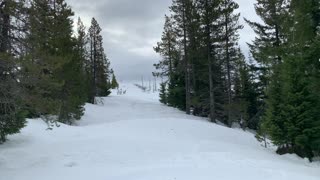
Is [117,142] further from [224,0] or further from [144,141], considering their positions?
[224,0]

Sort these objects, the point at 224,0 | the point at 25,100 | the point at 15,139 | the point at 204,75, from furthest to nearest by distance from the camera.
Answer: the point at 204,75 < the point at 224,0 < the point at 15,139 < the point at 25,100

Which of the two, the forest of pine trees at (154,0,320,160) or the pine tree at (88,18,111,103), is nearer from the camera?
the forest of pine trees at (154,0,320,160)

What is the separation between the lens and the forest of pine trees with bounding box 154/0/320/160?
17500mm

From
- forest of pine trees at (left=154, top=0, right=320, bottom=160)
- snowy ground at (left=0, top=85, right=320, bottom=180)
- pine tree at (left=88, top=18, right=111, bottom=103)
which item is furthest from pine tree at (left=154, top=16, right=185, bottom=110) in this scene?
snowy ground at (left=0, top=85, right=320, bottom=180)

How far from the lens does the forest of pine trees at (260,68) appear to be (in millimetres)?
17500

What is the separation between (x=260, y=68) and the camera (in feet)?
103

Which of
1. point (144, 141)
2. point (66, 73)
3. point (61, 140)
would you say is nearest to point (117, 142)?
point (144, 141)

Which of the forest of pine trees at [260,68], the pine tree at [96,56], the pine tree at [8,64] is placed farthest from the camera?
the pine tree at [96,56]

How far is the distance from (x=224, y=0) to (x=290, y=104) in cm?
1773

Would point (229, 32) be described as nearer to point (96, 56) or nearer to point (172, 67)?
point (172, 67)

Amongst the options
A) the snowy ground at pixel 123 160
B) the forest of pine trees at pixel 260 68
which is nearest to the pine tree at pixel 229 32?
the forest of pine trees at pixel 260 68

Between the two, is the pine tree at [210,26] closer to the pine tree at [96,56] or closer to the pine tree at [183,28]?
the pine tree at [183,28]

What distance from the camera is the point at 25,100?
1085 centimetres

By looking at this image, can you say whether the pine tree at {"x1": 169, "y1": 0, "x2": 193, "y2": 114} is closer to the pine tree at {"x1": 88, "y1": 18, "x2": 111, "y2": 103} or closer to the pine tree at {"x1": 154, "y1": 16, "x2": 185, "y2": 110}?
the pine tree at {"x1": 154, "y1": 16, "x2": 185, "y2": 110}
